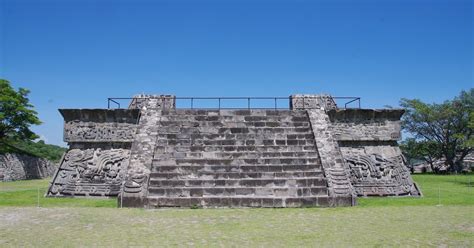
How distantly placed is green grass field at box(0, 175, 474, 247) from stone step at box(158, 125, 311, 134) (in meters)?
3.46

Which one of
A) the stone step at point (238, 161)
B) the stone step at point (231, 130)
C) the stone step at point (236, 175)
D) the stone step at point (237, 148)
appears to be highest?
the stone step at point (231, 130)

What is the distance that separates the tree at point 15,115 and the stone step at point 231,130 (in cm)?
1713

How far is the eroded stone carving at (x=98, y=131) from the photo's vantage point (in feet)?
44.0

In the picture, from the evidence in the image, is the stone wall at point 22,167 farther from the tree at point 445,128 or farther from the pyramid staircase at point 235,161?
the tree at point 445,128

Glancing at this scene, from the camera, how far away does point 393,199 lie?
11.7 m

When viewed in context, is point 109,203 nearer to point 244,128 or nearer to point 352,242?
point 244,128

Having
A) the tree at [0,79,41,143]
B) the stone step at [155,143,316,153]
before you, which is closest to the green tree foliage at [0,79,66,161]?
the tree at [0,79,41,143]

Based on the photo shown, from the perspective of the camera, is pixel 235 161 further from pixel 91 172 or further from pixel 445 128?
pixel 445 128

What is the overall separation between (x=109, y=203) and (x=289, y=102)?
25.6 feet

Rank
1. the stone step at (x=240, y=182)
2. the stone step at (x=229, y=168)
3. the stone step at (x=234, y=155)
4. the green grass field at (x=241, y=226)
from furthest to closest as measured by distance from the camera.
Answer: the stone step at (x=234, y=155) → the stone step at (x=229, y=168) → the stone step at (x=240, y=182) → the green grass field at (x=241, y=226)

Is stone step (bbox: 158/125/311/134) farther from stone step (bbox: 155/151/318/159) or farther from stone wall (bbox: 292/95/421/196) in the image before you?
stone step (bbox: 155/151/318/159)

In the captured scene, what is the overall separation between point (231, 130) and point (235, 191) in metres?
3.11

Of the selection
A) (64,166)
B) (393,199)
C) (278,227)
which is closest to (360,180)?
(393,199)

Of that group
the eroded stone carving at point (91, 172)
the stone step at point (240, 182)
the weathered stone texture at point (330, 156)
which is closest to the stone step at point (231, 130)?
the weathered stone texture at point (330, 156)
